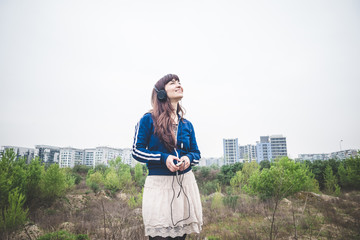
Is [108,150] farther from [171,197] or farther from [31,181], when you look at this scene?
[171,197]

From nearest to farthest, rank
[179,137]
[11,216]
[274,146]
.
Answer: [179,137] → [11,216] → [274,146]

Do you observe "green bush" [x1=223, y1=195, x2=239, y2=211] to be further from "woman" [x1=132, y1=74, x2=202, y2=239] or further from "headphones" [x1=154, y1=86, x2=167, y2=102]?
"headphones" [x1=154, y1=86, x2=167, y2=102]

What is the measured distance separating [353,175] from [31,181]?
76.4 ft

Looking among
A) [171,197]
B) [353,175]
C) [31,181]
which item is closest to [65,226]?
[31,181]

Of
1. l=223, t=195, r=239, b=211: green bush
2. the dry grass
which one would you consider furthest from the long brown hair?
l=223, t=195, r=239, b=211: green bush

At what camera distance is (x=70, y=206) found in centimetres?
909

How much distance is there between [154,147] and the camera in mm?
1254

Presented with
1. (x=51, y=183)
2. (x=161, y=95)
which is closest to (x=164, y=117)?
(x=161, y=95)

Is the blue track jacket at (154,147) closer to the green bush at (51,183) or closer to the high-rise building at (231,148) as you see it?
the green bush at (51,183)

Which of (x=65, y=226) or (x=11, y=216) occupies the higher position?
(x=11, y=216)

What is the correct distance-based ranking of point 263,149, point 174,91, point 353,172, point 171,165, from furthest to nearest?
point 263,149 < point 353,172 < point 174,91 < point 171,165

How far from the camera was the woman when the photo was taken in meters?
1.07

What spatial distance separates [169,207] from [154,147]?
423 mm

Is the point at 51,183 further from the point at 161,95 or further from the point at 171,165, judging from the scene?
the point at 171,165
